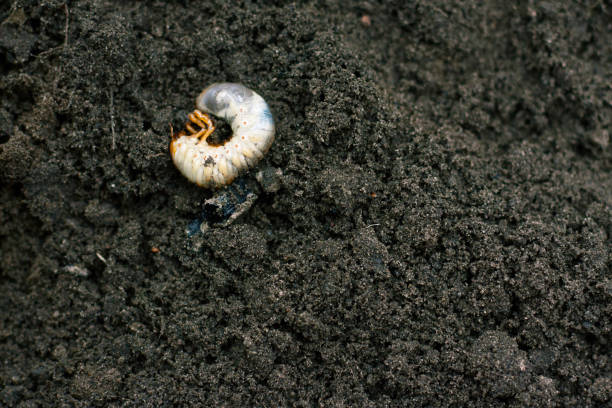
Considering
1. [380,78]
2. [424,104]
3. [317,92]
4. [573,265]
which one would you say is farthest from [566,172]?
[317,92]

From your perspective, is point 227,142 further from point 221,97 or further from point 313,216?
point 313,216

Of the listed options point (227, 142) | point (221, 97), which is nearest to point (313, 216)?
point (227, 142)

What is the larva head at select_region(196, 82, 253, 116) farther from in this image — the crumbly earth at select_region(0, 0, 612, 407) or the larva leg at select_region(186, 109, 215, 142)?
the crumbly earth at select_region(0, 0, 612, 407)

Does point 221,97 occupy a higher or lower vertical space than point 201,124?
higher

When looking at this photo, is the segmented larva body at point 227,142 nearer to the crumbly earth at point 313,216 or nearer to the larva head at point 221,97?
the larva head at point 221,97

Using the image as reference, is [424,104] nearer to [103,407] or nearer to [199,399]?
[199,399]

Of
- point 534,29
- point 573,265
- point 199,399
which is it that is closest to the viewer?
point 199,399
